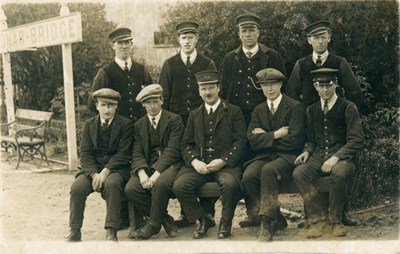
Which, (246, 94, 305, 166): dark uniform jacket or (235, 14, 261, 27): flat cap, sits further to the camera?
(235, 14, 261, 27): flat cap

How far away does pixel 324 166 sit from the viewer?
14.9 ft

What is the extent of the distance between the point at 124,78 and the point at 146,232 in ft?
4.97

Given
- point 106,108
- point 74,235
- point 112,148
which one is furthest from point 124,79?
point 74,235

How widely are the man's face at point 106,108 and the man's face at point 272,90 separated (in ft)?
4.60

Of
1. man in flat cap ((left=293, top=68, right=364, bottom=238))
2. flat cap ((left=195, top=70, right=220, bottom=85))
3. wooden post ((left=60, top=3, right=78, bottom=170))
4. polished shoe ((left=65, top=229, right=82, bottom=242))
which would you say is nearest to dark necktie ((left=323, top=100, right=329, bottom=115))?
man in flat cap ((left=293, top=68, right=364, bottom=238))

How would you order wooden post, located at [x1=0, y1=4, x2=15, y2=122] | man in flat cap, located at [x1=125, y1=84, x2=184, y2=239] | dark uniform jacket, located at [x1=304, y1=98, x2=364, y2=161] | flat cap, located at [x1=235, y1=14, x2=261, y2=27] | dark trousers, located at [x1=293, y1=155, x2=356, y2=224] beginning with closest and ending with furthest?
dark trousers, located at [x1=293, y1=155, x2=356, y2=224], dark uniform jacket, located at [x1=304, y1=98, x2=364, y2=161], man in flat cap, located at [x1=125, y1=84, x2=184, y2=239], flat cap, located at [x1=235, y1=14, x2=261, y2=27], wooden post, located at [x1=0, y1=4, x2=15, y2=122]

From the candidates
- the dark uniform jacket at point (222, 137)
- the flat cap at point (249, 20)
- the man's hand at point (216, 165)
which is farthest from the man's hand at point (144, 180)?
the flat cap at point (249, 20)

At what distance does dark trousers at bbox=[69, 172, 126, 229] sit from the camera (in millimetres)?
4605

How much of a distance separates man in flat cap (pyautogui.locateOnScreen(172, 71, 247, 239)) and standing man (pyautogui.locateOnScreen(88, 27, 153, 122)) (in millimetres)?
662

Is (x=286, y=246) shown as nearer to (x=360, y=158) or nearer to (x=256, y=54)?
(x=360, y=158)

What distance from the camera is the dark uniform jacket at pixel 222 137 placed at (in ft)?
15.5

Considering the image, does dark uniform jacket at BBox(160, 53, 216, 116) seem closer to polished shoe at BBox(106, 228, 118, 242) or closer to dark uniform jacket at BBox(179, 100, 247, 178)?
dark uniform jacket at BBox(179, 100, 247, 178)

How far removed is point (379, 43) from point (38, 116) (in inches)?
203

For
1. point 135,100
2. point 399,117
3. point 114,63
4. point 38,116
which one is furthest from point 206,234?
point 38,116
